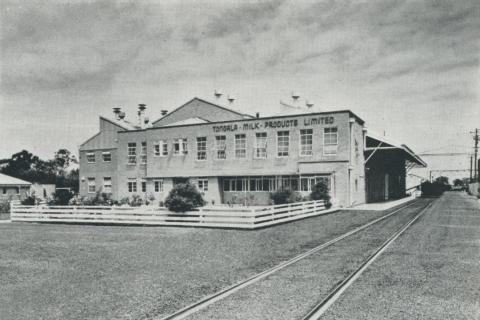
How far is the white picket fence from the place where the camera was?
17.5 meters

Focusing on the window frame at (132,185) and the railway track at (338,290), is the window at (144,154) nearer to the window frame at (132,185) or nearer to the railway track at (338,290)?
the window frame at (132,185)

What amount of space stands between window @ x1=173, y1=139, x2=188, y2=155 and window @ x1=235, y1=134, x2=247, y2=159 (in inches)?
190

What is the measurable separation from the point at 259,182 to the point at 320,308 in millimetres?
28324

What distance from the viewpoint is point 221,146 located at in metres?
35.7

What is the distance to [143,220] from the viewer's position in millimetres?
19938

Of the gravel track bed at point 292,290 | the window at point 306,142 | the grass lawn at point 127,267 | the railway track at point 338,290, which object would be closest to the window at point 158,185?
the window at point 306,142

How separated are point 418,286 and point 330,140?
24.9m

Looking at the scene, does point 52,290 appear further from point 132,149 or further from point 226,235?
point 132,149

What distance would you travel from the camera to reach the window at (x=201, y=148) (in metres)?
36.5

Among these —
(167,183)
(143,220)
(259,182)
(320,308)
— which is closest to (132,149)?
(167,183)

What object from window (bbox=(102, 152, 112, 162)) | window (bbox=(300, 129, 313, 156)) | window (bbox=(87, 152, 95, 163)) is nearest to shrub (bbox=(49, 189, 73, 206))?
window (bbox=(300, 129, 313, 156))

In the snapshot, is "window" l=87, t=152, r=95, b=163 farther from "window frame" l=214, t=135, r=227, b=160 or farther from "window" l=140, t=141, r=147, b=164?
"window frame" l=214, t=135, r=227, b=160

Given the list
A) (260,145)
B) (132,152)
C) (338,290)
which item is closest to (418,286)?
(338,290)

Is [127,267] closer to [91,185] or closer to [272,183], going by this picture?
[272,183]
